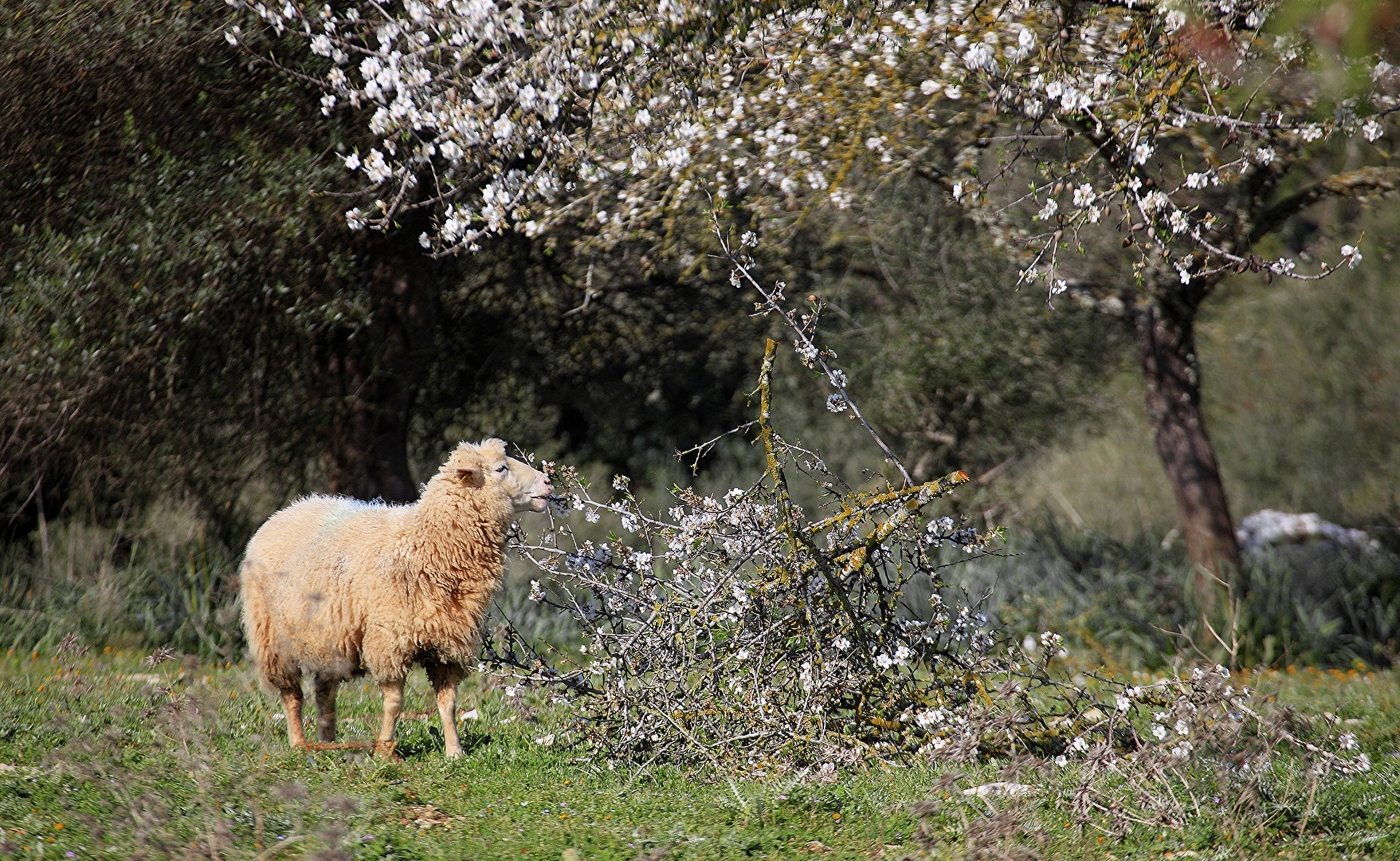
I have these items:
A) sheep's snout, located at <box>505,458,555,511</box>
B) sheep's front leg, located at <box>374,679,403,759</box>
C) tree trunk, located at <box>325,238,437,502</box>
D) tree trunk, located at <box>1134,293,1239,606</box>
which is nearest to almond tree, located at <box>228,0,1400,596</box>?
tree trunk, located at <box>1134,293,1239,606</box>

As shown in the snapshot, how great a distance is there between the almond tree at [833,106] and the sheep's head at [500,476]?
1883 mm

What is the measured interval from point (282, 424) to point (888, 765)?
579cm

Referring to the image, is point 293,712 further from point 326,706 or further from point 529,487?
point 529,487

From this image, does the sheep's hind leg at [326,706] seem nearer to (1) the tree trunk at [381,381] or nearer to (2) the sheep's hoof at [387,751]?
(2) the sheep's hoof at [387,751]

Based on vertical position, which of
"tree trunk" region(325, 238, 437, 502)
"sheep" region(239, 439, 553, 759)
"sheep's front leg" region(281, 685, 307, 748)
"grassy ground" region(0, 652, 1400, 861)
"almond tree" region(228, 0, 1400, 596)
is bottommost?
"grassy ground" region(0, 652, 1400, 861)

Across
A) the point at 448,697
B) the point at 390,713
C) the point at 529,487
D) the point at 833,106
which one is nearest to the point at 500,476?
the point at 529,487

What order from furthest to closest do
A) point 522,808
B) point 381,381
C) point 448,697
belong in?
point 381,381 → point 448,697 → point 522,808

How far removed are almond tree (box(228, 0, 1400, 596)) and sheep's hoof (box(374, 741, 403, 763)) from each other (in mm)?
3024

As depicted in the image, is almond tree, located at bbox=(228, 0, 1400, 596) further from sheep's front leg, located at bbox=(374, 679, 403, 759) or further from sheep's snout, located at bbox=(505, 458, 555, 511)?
sheep's front leg, located at bbox=(374, 679, 403, 759)

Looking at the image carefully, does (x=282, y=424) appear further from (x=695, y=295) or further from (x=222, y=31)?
(x=695, y=295)

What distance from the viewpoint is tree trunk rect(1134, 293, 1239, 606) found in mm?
Result: 8609

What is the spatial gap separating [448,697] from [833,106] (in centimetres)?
428

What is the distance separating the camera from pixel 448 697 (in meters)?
4.93

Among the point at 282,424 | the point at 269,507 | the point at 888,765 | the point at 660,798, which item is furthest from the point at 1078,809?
the point at 269,507
